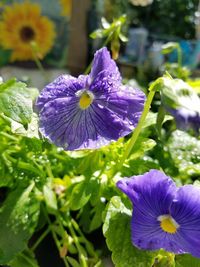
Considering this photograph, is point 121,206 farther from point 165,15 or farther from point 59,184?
point 165,15

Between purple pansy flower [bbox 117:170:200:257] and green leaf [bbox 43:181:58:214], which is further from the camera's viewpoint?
green leaf [bbox 43:181:58:214]

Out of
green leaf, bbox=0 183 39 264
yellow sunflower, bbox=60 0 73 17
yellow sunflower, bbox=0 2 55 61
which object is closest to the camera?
green leaf, bbox=0 183 39 264

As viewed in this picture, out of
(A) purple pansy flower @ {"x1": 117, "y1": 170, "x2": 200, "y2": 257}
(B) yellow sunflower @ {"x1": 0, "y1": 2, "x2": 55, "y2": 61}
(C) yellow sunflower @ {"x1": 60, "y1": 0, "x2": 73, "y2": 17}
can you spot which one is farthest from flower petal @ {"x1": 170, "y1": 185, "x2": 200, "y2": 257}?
(C) yellow sunflower @ {"x1": 60, "y1": 0, "x2": 73, "y2": 17}

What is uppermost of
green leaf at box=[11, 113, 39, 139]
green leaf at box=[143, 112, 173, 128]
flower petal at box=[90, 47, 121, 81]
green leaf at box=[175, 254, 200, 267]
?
flower petal at box=[90, 47, 121, 81]

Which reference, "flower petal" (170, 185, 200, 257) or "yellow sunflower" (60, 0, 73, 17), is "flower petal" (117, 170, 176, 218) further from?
"yellow sunflower" (60, 0, 73, 17)

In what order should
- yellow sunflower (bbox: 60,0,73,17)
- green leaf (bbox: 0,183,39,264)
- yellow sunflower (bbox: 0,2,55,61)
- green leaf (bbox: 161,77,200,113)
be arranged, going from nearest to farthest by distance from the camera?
green leaf (bbox: 161,77,200,113) → green leaf (bbox: 0,183,39,264) → yellow sunflower (bbox: 0,2,55,61) → yellow sunflower (bbox: 60,0,73,17)

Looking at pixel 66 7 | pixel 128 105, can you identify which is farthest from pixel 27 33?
pixel 128 105

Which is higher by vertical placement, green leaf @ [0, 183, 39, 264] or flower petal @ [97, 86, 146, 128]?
flower petal @ [97, 86, 146, 128]
